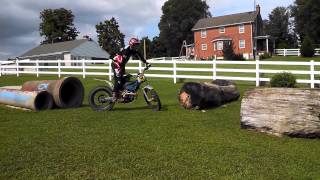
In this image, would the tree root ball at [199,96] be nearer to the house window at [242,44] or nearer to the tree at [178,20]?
the house window at [242,44]

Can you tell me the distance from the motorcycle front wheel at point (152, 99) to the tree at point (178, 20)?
272ft

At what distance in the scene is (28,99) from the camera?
12242mm

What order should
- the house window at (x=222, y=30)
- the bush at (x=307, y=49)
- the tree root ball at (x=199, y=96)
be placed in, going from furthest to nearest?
the house window at (x=222, y=30) → the bush at (x=307, y=49) → the tree root ball at (x=199, y=96)

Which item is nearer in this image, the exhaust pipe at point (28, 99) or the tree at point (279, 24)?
the exhaust pipe at point (28, 99)

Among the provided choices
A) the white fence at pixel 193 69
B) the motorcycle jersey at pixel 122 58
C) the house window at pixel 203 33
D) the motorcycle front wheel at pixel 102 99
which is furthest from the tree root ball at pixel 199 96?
the house window at pixel 203 33

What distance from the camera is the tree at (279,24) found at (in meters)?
106

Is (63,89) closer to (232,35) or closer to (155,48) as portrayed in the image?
(232,35)

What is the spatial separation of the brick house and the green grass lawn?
178ft

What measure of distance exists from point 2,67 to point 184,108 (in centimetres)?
2367

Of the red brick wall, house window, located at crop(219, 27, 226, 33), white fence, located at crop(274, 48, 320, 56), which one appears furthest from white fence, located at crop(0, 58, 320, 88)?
house window, located at crop(219, 27, 226, 33)

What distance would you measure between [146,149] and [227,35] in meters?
63.5

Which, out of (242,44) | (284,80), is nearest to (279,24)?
(242,44)

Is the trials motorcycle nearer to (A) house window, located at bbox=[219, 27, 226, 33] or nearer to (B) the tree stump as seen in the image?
(B) the tree stump

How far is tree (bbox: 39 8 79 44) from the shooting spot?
9704cm
